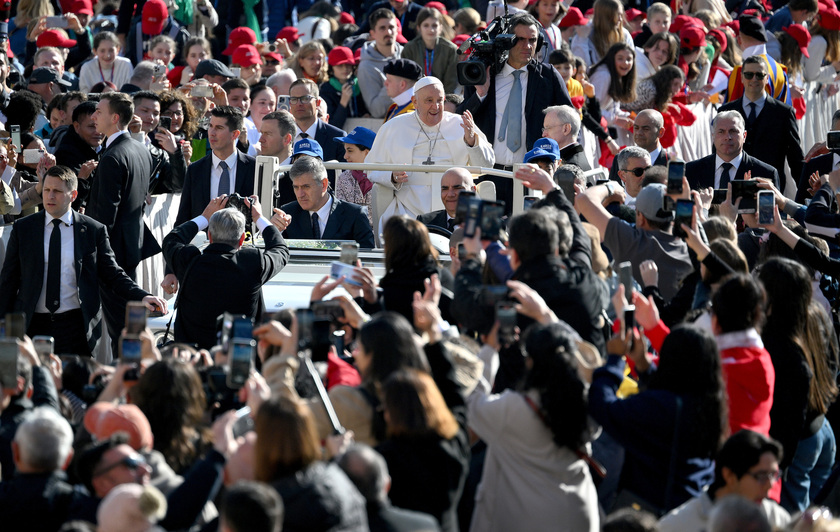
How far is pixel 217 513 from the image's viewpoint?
471 cm

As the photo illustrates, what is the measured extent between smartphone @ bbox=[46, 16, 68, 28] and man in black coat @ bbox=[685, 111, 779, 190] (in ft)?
24.7

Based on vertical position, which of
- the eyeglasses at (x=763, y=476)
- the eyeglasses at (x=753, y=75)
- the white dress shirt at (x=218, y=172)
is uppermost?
the eyeglasses at (x=753, y=75)

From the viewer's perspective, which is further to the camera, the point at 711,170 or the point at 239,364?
the point at 711,170

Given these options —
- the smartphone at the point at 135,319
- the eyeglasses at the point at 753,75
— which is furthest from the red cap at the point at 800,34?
the smartphone at the point at 135,319

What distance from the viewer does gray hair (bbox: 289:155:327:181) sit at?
886cm

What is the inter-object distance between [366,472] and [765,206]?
3.46m

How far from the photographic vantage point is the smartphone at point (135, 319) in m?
5.28

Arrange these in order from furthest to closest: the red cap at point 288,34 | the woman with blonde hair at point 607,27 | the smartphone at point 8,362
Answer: the red cap at point 288,34
the woman with blonde hair at point 607,27
the smartphone at point 8,362

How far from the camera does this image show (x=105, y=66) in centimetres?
1380

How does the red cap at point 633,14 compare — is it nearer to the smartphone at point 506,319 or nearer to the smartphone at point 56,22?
the smartphone at point 56,22

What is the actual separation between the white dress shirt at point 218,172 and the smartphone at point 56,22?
5263 mm

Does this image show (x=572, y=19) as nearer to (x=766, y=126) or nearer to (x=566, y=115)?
(x=766, y=126)

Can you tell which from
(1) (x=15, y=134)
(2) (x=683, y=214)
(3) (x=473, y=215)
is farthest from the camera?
(1) (x=15, y=134)

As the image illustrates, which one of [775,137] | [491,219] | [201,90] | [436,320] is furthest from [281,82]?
[436,320]
